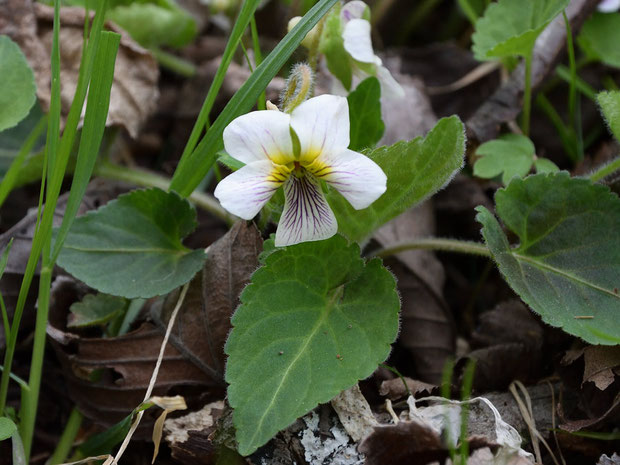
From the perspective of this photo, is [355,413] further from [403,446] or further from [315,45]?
[315,45]

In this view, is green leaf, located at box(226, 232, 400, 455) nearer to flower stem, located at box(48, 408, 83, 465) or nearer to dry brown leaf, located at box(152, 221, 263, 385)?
dry brown leaf, located at box(152, 221, 263, 385)

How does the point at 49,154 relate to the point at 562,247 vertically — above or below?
above

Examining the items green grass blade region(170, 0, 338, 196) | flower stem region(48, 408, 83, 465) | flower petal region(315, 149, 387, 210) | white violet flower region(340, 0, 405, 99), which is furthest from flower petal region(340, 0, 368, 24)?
flower stem region(48, 408, 83, 465)

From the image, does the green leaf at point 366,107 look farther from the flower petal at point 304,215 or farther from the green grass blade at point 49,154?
the green grass blade at point 49,154

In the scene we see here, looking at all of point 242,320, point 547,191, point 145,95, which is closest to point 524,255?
point 547,191

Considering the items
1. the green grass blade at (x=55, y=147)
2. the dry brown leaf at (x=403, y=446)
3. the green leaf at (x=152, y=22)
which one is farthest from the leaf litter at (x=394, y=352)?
the green grass blade at (x=55, y=147)

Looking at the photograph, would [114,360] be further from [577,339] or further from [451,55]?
[451,55]

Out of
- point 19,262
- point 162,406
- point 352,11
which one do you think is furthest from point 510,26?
point 19,262
